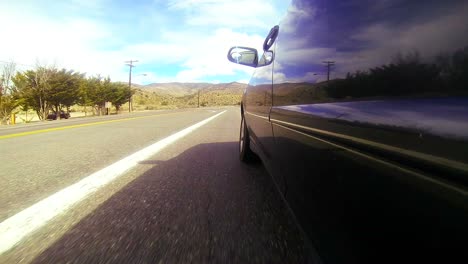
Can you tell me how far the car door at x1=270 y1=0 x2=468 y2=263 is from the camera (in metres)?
0.72

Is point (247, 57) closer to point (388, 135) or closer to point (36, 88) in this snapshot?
point (388, 135)

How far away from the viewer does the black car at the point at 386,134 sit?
0.72 meters

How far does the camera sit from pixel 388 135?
894 mm

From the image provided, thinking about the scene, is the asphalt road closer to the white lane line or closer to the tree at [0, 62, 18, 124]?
the white lane line

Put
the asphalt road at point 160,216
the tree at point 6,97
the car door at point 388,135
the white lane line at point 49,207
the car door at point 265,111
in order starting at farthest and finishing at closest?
the tree at point 6,97 < the car door at point 265,111 < the white lane line at point 49,207 < the asphalt road at point 160,216 < the car door at point 388,135

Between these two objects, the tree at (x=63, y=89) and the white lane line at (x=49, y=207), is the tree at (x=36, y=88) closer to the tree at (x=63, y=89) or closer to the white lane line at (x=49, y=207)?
the tree at (x=63, y=89)

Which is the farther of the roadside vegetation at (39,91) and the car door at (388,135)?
the roadside vegetation at (39,91)

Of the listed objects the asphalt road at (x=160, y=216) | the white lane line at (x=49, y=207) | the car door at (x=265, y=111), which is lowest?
the asphalt road at (x=160, y=216)

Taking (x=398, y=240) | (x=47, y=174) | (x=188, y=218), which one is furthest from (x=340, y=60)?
(x=47, y=174)

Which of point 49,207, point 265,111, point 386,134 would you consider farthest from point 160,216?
point 386,134

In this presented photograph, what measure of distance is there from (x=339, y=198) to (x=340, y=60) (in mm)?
536

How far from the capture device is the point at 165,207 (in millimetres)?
2777

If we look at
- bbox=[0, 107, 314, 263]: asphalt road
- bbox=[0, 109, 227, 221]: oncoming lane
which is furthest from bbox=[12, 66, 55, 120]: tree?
bbox=[0, 107, 314, 263]: asphalt road

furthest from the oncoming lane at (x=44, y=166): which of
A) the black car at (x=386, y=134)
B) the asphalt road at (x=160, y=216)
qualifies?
the black car at (x=386, y=134)
